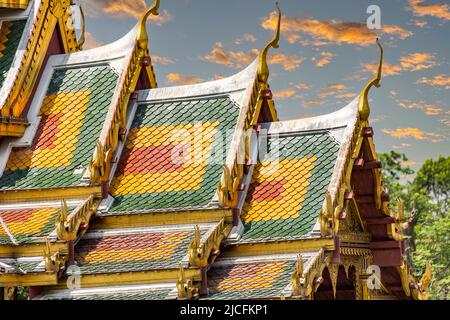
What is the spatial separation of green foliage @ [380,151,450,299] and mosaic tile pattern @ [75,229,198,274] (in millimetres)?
21440

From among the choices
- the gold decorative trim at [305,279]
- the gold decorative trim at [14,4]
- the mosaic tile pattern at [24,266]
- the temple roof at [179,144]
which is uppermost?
the gold decorative trim at [14,4]

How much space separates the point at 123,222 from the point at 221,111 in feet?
9.20

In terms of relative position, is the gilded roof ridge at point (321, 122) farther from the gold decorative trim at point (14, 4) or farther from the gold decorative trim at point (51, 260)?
the gold decorative trim at point (14, 4)

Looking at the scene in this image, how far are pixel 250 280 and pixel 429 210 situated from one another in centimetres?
3719

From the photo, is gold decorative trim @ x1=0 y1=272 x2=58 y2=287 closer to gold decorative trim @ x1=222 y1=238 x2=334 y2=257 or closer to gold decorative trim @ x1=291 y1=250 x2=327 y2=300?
gold decorative trim @ x1=222 y1=238 x2=334 y2=257

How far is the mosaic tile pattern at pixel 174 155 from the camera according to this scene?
2453 centimetres

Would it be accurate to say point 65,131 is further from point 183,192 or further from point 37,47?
point 183,192

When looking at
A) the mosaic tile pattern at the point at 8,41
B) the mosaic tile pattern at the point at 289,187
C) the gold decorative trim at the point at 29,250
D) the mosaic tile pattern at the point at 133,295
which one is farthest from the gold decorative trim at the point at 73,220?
the mosaic tile pattern at the point at 8,41

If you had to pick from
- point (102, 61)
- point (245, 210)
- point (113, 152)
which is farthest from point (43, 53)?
point (245, 210)

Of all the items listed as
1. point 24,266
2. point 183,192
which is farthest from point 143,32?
point 24,266

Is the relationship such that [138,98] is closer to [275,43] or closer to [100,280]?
[275,43]

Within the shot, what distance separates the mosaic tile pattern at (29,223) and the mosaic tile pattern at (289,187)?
3.16 meters

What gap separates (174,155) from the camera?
2534cm

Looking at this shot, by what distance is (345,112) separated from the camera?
24.7 metres
